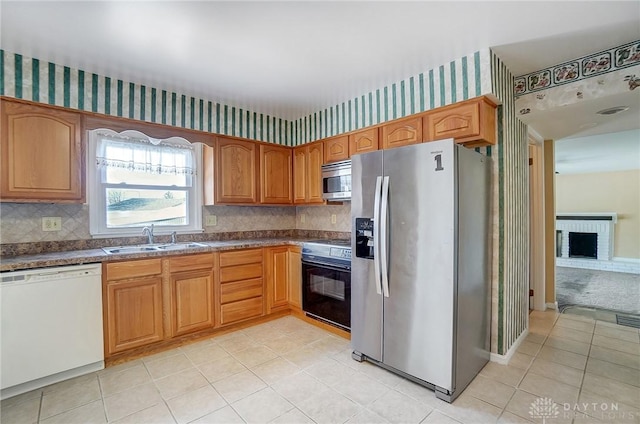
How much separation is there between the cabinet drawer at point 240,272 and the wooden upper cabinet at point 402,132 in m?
1.89

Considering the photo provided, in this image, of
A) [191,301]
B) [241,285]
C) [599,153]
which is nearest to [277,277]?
[241,285]

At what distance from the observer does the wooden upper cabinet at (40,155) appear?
7.23ft

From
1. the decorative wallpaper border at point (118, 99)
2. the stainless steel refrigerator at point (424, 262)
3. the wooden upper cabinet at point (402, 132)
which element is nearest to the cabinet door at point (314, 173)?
the decorative wallpaper border at point (118, 99)

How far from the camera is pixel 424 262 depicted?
2035 millimetres

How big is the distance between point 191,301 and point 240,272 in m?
0.55

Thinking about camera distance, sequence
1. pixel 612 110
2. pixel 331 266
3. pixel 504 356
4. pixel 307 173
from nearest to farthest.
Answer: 1. pixel 504 356
2. pixel 612 110
3. pixel 331 266
4. pixel 307 173

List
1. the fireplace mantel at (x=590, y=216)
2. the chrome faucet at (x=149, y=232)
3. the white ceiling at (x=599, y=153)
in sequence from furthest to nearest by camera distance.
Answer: the fireplace mantel at (x=590, y=216) < the white ceiling at (x=599, y=153) < the chrome faucet at (x=149, y=232)

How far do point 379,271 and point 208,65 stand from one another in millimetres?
2187

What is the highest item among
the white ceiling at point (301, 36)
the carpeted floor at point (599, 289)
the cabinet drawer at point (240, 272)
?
the white ceiling at point (301, 36)

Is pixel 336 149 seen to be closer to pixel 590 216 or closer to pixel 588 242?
pixel 590 216

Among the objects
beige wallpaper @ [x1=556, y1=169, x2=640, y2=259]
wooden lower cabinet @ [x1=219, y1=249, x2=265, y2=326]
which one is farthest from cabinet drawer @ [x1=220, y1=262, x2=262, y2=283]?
beige wallpaper @ [x1=556, y1=169, x2=640, y2=259]

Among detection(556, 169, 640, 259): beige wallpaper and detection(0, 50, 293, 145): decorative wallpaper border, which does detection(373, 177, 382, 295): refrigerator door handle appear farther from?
detection(556, 169, 640, 259): beige wallpaper

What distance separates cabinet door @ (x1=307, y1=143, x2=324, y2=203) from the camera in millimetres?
3592

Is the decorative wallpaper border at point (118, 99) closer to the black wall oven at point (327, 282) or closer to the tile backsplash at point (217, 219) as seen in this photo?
the tile backsplash at point (217, 219)
